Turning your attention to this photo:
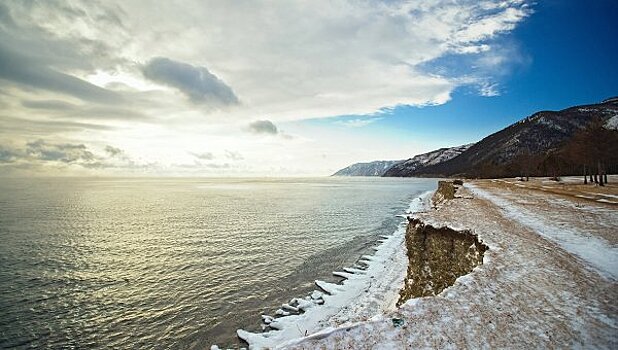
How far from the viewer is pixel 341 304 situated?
60.5ft

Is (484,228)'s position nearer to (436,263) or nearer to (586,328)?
(436,263)

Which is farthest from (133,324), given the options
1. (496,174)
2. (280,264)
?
(496,174)

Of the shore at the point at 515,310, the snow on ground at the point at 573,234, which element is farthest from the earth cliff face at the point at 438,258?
the snow on ground at the point at 573,234

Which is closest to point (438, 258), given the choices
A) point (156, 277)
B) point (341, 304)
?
point (341, 304)

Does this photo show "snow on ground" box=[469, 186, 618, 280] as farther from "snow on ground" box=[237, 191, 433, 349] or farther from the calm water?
the calm water

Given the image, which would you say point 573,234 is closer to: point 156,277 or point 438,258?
point 438,258

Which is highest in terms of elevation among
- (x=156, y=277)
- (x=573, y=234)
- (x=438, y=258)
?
(x=573, y=234)

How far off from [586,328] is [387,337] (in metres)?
5.24

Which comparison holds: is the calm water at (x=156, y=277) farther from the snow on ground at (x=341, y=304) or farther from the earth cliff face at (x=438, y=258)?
the earth cliff face at (x=438, y=258)

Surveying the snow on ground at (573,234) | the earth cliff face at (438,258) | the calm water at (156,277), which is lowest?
the calm water at (156,277)

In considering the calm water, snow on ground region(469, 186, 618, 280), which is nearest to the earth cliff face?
snow on ground region(469, 186, 618, 280)

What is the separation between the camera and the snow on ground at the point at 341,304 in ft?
50.0

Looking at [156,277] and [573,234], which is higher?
[573,234]

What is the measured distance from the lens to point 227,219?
169ft
